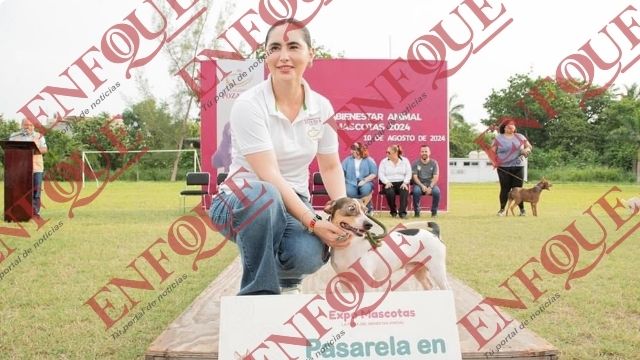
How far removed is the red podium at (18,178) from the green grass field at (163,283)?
528 millimetres

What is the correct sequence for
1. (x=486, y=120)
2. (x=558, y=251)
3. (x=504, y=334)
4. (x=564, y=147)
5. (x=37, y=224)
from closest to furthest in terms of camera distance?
(x=504, y=334) < (x=558, y=251) < (x=37, y=224) < (x=564, y=147) < (x=486, y=120)

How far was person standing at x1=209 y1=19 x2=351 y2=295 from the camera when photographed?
1959 millimetres

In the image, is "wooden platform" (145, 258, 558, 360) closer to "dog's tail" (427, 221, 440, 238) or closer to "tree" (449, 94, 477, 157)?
"dog's tail" (427, 221, 440, 238)

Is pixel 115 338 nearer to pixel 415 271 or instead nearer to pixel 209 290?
pixel 209 290

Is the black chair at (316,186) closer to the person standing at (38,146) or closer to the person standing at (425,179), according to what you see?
the person standing at (425,179)

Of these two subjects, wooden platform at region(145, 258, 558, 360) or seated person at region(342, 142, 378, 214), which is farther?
seated person at region(342, 142, 378, 214)

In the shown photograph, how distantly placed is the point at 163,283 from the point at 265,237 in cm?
219

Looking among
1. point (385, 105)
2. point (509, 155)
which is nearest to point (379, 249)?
point (509, 155)

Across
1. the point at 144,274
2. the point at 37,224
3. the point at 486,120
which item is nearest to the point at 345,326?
the point at 144,274

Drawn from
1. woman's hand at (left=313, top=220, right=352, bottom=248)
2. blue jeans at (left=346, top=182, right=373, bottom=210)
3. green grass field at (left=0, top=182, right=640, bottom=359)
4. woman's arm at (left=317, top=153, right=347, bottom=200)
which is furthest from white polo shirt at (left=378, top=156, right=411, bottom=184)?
woman's hand at (left=313, top=220, right=352, bottom=248)

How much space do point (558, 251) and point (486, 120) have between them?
30.8 m

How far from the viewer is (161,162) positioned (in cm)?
2473

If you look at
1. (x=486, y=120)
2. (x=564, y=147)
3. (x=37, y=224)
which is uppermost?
(x=37, y=224)

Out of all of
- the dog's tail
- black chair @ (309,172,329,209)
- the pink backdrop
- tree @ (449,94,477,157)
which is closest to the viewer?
the dog's tail
